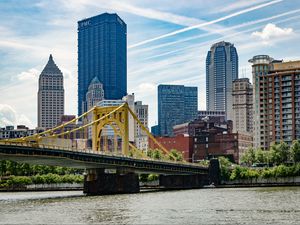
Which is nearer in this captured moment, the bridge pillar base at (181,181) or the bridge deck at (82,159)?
the bridge deck at (82,159)

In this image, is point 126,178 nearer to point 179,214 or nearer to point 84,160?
point 84,160

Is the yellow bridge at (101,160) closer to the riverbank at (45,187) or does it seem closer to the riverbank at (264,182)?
the riverbank at (264,182)

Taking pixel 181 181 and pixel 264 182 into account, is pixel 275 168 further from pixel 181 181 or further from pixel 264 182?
pixel 181 181

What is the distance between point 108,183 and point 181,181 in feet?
116

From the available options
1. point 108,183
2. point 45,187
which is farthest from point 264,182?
point 45,187

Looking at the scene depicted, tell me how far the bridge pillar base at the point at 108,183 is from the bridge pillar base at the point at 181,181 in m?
27.4

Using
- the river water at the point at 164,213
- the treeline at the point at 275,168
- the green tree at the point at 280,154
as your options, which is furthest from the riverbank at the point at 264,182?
the river water at the point at 164,213

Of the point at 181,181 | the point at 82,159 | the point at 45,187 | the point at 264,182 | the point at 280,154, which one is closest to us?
the point at 82,159

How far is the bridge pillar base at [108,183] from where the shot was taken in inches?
5463

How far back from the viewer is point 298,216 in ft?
238

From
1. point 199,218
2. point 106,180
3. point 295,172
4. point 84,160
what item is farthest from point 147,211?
point 295,172

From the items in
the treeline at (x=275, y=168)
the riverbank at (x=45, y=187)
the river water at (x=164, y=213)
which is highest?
the treeline at (x=275, y=168)

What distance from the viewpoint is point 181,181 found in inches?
6786

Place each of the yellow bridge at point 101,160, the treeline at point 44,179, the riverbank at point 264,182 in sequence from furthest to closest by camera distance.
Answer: the treeline at point 44,179
the riverbank at point 264,182
the yellow bridge at point 101,160
